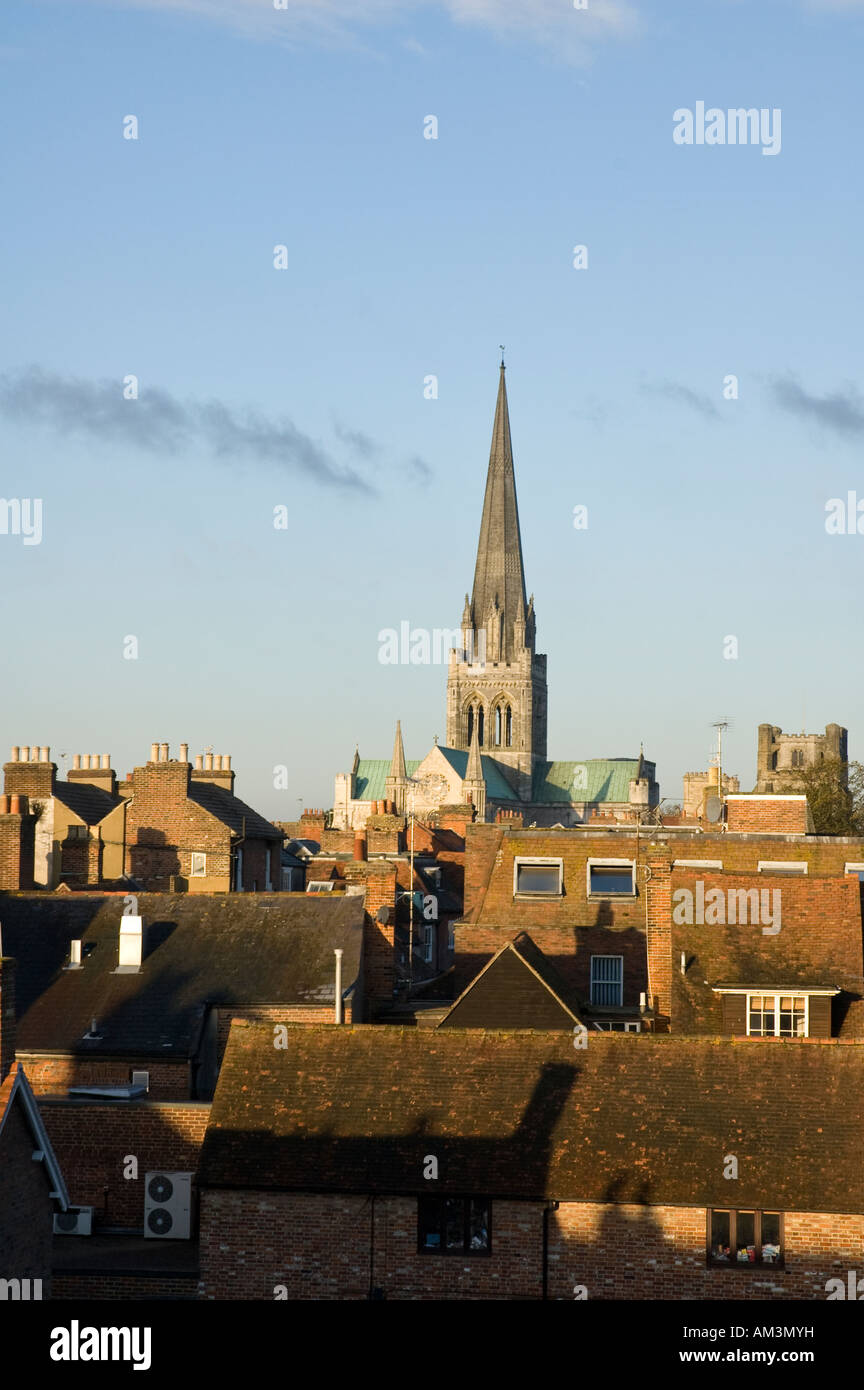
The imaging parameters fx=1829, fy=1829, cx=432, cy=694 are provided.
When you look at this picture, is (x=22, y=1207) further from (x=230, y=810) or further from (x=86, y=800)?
(x=86, y=800)

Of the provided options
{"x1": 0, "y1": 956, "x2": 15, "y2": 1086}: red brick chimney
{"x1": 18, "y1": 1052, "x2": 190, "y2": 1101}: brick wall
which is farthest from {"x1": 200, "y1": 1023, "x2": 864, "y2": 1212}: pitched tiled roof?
{"x1": 18, "y1": 1052, "x2": 190, "y2": 1101}: brick wall

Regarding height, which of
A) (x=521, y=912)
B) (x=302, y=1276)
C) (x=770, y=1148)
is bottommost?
(x=302, y=1276)

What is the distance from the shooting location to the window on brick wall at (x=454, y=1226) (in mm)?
27609

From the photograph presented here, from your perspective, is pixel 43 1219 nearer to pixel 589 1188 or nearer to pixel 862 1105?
pixel 589 1188

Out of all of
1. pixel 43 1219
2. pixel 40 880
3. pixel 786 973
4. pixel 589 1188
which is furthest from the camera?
pixel 40 880

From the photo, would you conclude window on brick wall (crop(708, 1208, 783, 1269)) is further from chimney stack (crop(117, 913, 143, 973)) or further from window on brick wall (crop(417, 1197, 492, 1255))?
chimney stack (crop(117, 913, 143, 973))

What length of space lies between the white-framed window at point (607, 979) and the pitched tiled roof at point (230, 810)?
16.1m

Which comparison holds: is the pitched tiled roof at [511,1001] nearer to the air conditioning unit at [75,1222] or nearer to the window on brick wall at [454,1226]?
the air conditioning unit at [75,1222]

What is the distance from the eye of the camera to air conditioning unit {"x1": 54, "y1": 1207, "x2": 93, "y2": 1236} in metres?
33.8

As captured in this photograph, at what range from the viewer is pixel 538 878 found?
164 feet

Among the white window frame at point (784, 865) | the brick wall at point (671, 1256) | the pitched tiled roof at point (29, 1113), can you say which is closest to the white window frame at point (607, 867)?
the white window frame at point (784, 865)
